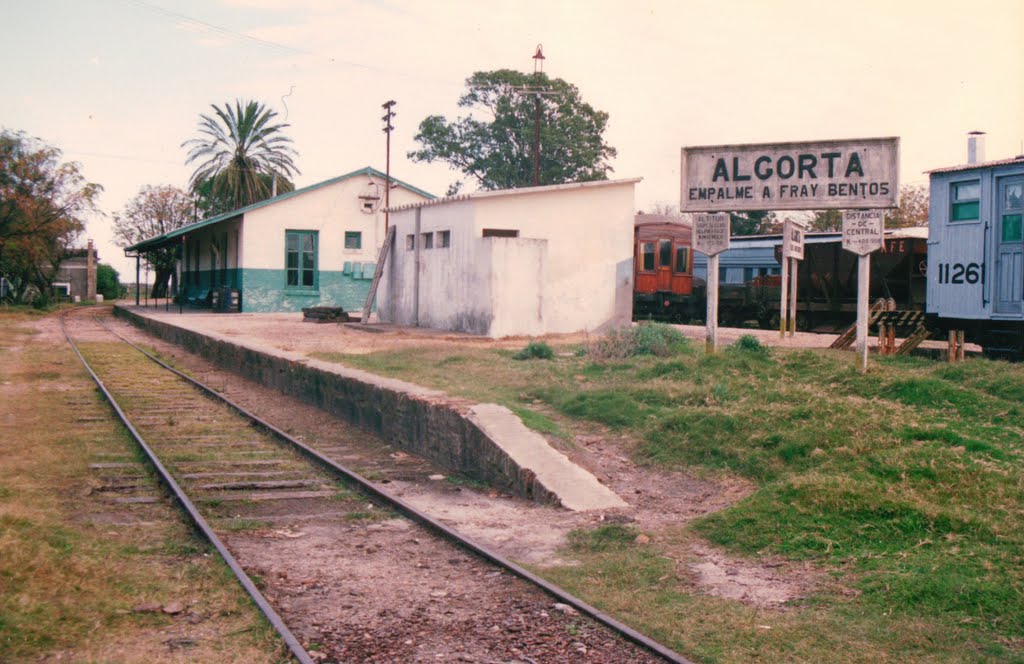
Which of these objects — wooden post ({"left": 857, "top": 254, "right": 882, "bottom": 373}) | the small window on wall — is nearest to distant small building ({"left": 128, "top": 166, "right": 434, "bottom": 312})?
the small window on wall

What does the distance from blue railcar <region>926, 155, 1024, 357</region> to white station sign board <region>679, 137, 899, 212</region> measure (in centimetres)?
363

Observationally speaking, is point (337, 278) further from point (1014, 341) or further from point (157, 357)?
point (1014, 341)

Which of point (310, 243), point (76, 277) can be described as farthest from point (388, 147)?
point (76, 277)

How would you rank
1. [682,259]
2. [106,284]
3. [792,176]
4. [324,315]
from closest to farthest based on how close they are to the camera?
[792,176], [324,315], [682,259], [106,284]

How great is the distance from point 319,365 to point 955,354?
31.3 ft

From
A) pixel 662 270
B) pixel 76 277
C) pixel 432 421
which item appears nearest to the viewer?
pixel 432 421

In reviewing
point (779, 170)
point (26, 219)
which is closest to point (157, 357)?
point (779, 170)

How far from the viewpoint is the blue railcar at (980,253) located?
14.3 m

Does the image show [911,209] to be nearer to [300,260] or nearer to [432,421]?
[300,260]

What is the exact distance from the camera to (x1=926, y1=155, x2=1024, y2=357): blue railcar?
14344mm

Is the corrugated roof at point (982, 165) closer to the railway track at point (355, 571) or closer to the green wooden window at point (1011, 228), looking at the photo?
the green wooden window at point (1011, 228)

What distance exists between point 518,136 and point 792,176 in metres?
44.6

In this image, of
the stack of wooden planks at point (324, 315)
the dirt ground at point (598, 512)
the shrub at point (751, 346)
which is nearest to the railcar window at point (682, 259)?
the stack of wooden planks at point (324, 315)

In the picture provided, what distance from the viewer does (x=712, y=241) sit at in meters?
13.4
